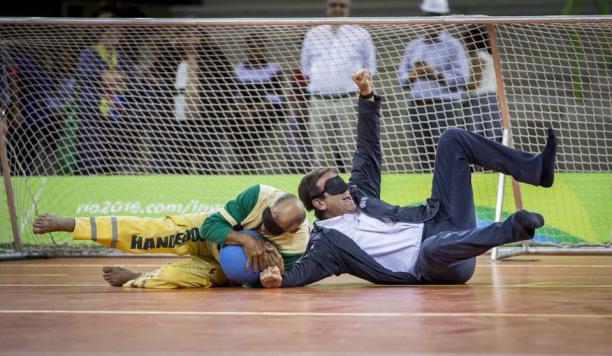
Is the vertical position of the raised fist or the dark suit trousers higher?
the raised fist

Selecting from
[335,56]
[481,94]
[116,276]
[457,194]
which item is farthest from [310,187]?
[335,56]

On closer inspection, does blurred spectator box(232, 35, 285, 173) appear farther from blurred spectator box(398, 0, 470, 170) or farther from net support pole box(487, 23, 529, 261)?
net support pole box(487, 23, 529, 261)

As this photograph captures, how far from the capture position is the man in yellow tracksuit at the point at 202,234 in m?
6.21

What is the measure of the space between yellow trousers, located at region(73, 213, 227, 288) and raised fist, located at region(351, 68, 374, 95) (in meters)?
1.39

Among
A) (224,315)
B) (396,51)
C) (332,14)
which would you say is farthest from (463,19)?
(224,315)

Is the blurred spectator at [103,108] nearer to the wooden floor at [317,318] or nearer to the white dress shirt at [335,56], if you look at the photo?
the white dress shirt at [335,56]

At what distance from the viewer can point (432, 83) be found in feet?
33.2

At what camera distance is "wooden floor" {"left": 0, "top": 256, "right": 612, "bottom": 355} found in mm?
3736

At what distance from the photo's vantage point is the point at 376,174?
722cm

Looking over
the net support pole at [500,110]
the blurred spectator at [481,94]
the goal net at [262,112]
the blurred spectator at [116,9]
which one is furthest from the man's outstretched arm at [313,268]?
the blurred spectator at [116,9]

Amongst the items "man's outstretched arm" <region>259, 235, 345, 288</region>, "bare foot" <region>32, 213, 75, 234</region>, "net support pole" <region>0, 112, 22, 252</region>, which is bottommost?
"net support pole" <region>0, 112, 22, 252</region>

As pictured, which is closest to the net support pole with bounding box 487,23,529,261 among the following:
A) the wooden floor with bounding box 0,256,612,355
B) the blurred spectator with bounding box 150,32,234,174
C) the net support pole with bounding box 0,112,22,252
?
the wooden floor with bounding box 0,256,612,355

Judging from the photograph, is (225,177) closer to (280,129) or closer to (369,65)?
(280,129)

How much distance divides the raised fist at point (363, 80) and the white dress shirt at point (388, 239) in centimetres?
101
